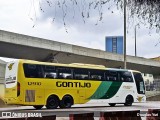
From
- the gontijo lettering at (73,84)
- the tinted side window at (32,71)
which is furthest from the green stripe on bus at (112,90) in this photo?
the tinted side window at (32,71)

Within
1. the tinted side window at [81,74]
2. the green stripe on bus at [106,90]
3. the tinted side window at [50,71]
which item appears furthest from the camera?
the green stripe on bus at [106,90]

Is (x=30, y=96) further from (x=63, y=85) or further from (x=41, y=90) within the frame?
(x=63, y=85)

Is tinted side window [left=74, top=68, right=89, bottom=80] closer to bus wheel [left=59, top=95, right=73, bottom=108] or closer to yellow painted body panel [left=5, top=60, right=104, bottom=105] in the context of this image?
yellow painted body panel [left=5, top=60, right=104, bottom=105]

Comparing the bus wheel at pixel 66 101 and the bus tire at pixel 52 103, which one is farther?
the bus wheel at pixel 66 101

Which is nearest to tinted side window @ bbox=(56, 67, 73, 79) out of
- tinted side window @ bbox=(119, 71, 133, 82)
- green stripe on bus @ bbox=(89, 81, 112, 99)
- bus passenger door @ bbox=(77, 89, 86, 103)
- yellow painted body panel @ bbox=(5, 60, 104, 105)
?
yellow painted body panel @ bbox=(5, 60, 104, 105)

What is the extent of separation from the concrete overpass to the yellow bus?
1733cm

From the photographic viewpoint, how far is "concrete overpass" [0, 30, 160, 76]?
42719 millimetres

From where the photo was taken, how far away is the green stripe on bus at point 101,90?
2594 cm

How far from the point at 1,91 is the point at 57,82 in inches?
454

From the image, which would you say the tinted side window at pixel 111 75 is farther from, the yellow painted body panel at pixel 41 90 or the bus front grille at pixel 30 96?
the bus front grille at pixel 30 96

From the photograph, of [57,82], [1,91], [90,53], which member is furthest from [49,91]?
[90,53]

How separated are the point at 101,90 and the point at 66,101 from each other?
3.26 metres

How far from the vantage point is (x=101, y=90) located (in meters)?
26.3

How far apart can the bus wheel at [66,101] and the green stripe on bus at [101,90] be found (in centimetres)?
206
